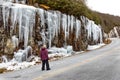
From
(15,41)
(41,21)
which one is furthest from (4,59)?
(41,21)

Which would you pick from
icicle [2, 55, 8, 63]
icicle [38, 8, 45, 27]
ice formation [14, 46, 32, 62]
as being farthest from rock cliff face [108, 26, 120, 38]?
icicle [2, 55, 8, 63]

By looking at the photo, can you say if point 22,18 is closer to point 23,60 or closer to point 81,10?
point 23,60

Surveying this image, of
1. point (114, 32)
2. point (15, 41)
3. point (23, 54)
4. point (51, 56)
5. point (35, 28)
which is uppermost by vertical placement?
point (35, 28)

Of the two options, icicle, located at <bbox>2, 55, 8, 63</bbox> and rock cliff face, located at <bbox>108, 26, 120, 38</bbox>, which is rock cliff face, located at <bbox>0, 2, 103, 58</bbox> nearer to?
icicle, located at <bbox>2, 55, 8, 63</bbox>

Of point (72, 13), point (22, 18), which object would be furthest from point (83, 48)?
point (22, 18)

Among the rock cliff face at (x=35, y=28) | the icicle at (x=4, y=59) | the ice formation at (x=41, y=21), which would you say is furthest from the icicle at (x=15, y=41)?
the icicle at (x=4, y=59)

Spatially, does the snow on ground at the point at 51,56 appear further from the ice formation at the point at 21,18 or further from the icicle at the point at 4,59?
the ice formation at the point at 21,18

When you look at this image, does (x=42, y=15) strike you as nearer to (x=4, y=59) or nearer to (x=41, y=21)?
(x=41, y=21)

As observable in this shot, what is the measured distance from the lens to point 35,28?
100 ft

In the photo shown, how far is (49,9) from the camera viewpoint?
34469 millimetres

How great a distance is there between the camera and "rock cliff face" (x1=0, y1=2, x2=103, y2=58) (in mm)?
27500

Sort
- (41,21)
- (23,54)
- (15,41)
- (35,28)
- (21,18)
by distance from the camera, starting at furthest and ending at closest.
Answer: (41,21), (35,28), (21,18), (15,41), (23,54)

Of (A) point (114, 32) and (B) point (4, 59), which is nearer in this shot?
(B) point (4, 59)

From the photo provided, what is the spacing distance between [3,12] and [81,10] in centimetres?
1485
